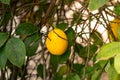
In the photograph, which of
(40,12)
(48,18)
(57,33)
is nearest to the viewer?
(57,33)

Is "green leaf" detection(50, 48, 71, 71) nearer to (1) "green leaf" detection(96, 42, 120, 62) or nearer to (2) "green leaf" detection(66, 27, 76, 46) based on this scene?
(2) "green leaf" detection(66, 27, 76, 46)

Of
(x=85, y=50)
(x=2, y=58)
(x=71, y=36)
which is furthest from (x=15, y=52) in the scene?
(x=85, y=50)

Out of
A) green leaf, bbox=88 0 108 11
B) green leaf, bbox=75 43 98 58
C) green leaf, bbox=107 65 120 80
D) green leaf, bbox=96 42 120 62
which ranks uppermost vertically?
green leaf, bbox=88 0 108 11

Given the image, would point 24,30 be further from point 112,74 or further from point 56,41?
point 112,74

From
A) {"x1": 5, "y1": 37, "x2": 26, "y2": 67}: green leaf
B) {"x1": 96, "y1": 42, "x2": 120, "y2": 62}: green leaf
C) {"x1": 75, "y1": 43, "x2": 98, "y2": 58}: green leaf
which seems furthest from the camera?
{"x1": 75, "y1": 43, "x2": 98, "y2": 58}: green leaf

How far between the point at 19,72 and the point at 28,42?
320 millimetres

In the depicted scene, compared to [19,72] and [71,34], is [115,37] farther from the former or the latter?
[19,72]

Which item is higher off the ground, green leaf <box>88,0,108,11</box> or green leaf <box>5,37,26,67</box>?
green leaf <box>88,0,108,11</box>

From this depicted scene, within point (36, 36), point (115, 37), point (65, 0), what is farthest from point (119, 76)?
point (65, 0)

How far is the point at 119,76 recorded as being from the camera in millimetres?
574

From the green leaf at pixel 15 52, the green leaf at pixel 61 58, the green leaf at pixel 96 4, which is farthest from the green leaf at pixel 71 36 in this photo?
the green leaf at pixel 96 4

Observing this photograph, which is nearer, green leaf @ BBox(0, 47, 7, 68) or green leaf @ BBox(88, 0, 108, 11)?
green leaf @ BBox(88, 0, 108, 11)

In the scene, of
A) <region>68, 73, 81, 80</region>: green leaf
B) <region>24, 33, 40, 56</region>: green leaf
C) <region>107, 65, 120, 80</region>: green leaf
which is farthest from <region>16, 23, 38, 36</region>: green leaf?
<region>107, 65, 120, 80</region>: green leaf

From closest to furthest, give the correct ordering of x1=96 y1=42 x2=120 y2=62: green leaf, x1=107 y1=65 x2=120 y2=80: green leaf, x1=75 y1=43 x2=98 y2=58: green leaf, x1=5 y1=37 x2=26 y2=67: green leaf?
x1=96 y1=42 x2=120 y2=62: green leaf, x1=107 y1=65 x2=120 y2=80: green leaf, x1=5 y1=37 x2=26 y2=67: green leaf, x1=75 y1=43 x2=98 y2=58: green leaf
